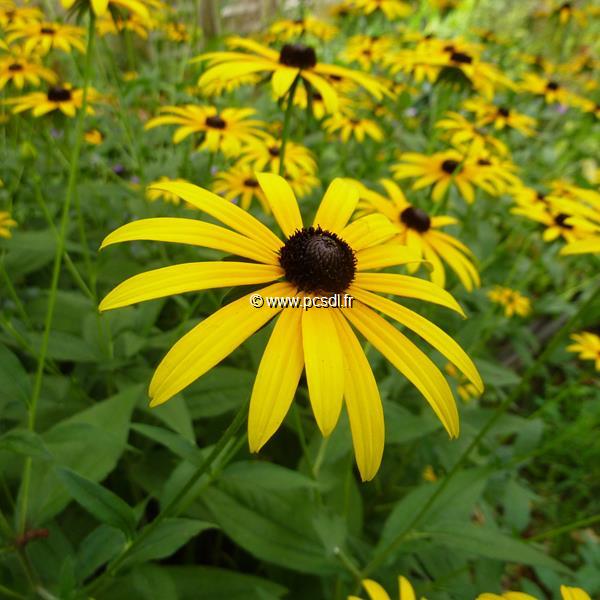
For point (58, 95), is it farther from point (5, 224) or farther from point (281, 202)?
point (281, 202)

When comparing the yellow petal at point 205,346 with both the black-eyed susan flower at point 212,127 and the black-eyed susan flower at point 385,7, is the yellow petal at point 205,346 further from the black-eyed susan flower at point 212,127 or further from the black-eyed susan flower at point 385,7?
the black-eyed susan flower at point 385,7

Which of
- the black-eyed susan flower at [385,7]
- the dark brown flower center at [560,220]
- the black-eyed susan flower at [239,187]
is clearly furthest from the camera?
the black-eyed susan flower at [385,7]

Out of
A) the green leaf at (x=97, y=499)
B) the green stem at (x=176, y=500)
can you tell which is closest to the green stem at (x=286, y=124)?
the green stem at (x=176, y=500)

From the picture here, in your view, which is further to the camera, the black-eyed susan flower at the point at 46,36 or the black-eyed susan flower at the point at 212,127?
the black-eyed susan flower at the point at 46,36

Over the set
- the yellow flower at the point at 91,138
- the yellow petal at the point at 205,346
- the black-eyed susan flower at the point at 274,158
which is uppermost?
the yellow petal at the point at 205,346

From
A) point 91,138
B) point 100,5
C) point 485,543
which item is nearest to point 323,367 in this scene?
point 485,543

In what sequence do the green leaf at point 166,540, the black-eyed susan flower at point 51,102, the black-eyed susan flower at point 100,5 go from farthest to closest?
1. the black-eyed susan flower at point 51,102
2. the black-eyed susan flower at point 100,5
3. the green leaf at point 166,540

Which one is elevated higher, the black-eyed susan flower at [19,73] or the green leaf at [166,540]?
the black-eyed susan flower at [19,73]
